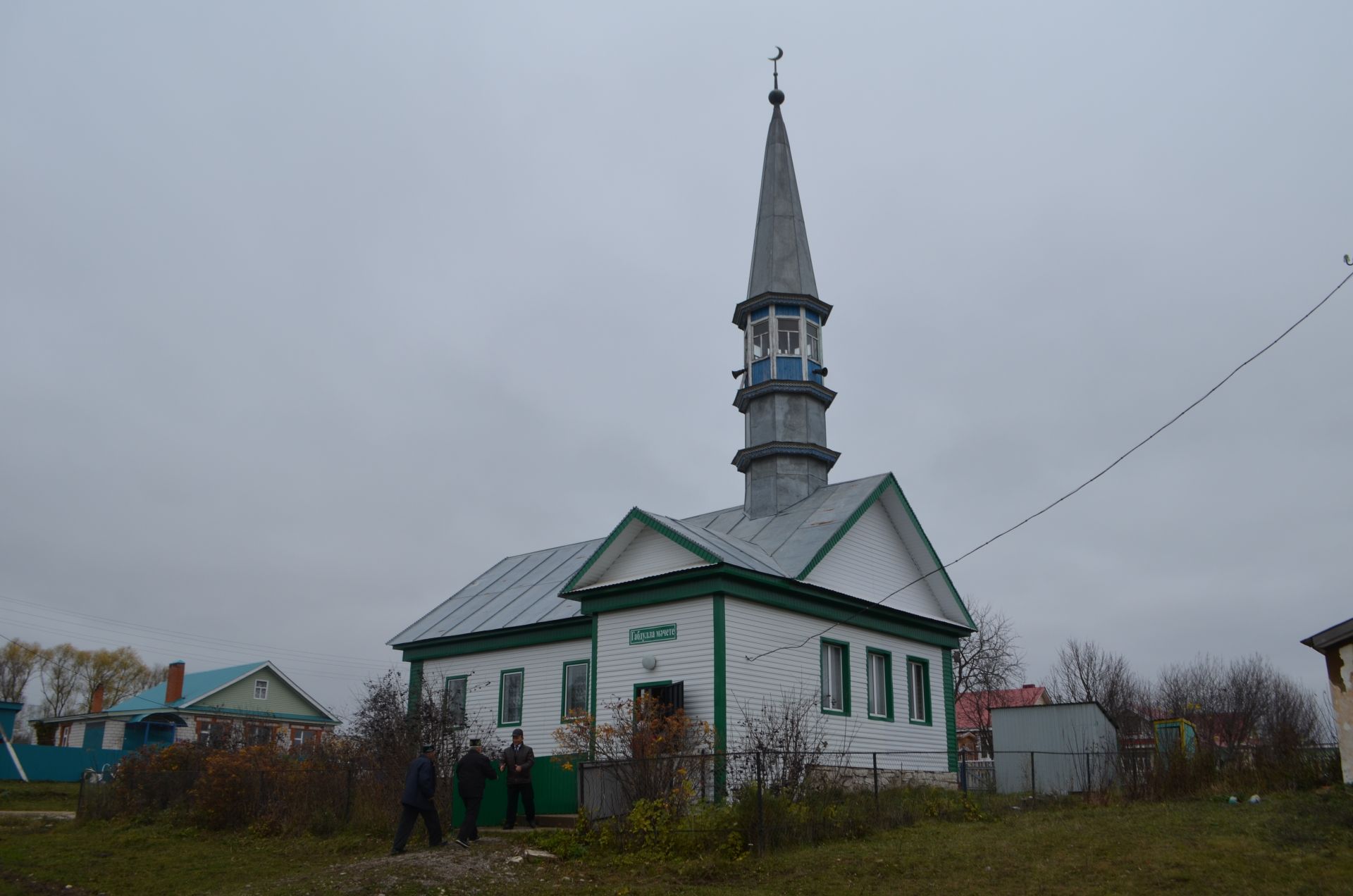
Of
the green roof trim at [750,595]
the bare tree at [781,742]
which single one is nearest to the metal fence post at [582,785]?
the bare tree at [781,742]

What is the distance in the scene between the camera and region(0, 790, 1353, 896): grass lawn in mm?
11539

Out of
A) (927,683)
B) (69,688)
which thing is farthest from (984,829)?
(69,688)

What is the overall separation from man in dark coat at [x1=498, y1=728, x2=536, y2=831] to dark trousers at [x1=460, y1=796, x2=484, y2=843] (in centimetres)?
244

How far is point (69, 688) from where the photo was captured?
8131 centimetres

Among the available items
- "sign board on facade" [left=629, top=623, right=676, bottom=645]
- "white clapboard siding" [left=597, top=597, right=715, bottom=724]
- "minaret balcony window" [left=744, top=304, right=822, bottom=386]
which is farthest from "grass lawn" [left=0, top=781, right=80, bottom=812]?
"minaret balcony window" [left=744, top=304, right=822, bottom=386]

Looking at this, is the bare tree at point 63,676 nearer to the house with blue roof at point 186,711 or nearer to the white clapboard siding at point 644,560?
the house with blue roof at point 186,711

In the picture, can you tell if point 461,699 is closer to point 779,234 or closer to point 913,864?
point 779,234

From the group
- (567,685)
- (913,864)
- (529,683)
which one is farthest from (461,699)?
(913,864)

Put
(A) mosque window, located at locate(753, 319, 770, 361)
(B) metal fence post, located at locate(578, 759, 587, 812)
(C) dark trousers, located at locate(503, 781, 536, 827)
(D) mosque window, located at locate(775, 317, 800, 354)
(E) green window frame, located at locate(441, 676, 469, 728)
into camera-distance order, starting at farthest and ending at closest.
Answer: (A) mosque window, located at locate(753, 319, 770, 361), (D) mosque window, located at locate(775, 317, 800, 354), (E) green window frame, located at locate(441, 676, 469, 728), (C) dark trousers, located at locate(503, 781, 536, 827), (B) metal fence post, located at locate(578, 759, 587, 812)

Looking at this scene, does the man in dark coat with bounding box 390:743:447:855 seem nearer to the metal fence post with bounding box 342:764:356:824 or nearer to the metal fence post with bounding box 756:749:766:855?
the metal fence post with bounding box 342:764:356:824

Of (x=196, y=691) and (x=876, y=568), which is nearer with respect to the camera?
(x=876, y=568)

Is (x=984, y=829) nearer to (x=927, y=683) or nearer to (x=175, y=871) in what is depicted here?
(x=927, y=683)

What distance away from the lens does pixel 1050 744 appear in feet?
84.5

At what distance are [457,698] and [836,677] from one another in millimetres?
9248
